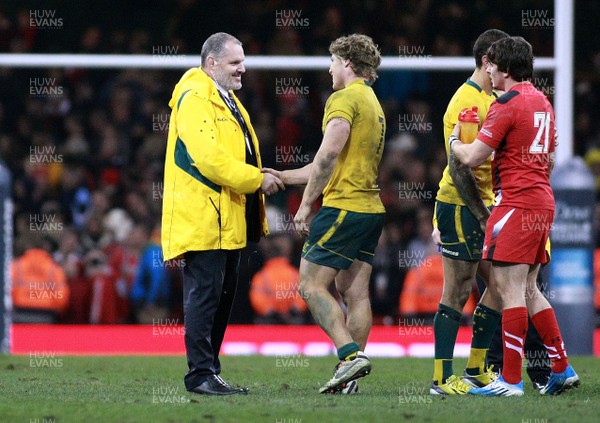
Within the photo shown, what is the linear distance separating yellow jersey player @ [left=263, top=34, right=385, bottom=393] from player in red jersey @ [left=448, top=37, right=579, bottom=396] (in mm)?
622

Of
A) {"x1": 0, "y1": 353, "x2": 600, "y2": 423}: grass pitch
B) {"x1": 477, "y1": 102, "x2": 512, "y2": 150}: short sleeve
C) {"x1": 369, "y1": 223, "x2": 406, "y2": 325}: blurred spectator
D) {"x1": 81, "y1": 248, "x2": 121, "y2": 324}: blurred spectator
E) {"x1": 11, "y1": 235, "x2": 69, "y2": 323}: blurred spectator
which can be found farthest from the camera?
Result: {"x1": 81, "y1": 248, "x2": 121, "y2": 324}: blurred spectator

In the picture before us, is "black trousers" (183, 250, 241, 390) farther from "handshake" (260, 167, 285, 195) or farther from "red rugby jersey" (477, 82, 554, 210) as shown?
→ "red rugby jersey" (477, 82, 554, 210)

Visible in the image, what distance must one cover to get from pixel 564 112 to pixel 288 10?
647 cm

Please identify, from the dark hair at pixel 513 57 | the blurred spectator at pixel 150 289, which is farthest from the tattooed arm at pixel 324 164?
the blurred spectator at pixel 150 289

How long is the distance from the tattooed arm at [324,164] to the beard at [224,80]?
64 centimetres

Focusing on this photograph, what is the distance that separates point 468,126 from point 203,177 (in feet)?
5.08

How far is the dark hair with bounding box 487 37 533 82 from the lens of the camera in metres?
6.67

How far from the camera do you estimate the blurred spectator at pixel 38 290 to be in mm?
13703

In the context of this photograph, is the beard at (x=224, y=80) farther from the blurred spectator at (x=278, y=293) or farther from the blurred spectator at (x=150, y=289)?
the blurred spectator at (x=150, y=289)

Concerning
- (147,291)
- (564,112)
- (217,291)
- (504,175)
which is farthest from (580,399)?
(147,291)

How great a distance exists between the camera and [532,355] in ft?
25.1

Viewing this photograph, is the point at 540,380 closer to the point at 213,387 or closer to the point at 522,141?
the point at 522,141

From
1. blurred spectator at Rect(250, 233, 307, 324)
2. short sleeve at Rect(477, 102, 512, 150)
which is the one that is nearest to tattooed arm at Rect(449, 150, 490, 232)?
short sleeve at Rect(477, 102, 512, 150)

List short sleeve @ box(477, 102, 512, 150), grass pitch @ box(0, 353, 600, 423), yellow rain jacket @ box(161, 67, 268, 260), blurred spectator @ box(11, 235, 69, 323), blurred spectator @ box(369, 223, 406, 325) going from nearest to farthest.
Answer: grass pitch @ box(0, 353, 600, 423)
short sleeve @ box(477, 102, 512, 150)
yellow rain jacket @ box(161, 67, 268, 260)
blurred spectator @ box(369, 223, 406, 325)
blurred spectator @ box(11, 235, 69, 323)
